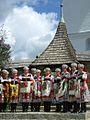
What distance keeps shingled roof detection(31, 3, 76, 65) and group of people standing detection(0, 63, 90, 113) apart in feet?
14.6

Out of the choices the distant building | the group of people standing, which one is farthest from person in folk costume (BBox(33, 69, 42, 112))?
the distant building

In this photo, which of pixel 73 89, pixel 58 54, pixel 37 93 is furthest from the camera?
pixel 58 54

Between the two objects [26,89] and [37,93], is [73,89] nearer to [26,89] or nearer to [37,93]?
[37,93]

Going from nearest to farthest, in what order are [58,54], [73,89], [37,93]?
[73,89] → [37,93] → [58,54]

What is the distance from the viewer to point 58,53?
71.3ft

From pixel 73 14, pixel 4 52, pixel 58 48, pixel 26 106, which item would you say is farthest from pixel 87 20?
pixel 26 106

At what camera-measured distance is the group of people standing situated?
15484mm

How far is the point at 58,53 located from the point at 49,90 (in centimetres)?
557

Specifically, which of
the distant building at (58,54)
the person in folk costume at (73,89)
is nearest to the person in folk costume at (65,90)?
the person in folk costume at (73,89)

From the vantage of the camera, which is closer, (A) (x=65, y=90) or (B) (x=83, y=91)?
(B) (x=83, y=91)

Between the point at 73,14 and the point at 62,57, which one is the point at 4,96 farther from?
the point at 73,14

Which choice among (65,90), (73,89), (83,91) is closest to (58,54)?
(65,90)

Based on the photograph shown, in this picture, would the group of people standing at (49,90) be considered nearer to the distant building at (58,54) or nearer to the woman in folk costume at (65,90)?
the woman in folk costume at (65,90)

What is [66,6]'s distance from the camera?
32719 millimetres
